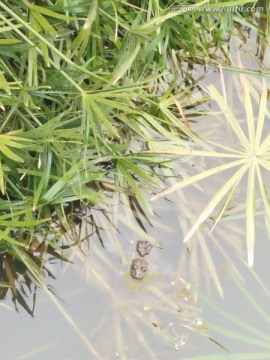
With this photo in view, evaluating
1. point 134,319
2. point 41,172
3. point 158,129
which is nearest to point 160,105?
point 158,129

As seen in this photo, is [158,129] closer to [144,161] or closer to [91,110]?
[144,161]

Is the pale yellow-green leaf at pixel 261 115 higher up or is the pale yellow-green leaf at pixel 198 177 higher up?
the pale yellow-green leaf at pixel 261 115

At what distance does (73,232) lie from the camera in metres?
1.23

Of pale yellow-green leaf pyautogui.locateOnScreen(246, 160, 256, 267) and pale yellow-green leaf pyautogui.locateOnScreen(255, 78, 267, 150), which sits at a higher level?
pale yellow-green leaf pyautogui.locateOnScreen(255, 78, 267, 150)

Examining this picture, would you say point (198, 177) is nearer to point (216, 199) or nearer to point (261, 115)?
point (216, 199)

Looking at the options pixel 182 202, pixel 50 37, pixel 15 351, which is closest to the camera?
pixel 50 37

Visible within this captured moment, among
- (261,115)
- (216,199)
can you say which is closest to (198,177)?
(216,199)

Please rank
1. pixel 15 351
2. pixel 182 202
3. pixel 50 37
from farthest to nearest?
1. pixel 182 202
2. pixel 15 351
3. pixel 50 37

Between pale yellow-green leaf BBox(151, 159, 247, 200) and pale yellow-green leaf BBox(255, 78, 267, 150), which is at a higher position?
pale yellow-green leaf BBox(255, 78, 267, 150)

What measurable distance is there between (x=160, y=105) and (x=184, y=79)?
17 cm

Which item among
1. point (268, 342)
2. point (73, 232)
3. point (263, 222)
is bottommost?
point (268, 342)

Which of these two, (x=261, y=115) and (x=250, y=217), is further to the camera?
(x=261, y=115)

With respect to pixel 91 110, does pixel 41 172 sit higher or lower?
lower

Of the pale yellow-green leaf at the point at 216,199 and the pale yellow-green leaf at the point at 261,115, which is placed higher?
the pale yellow-green leaf at the point at 261,115
